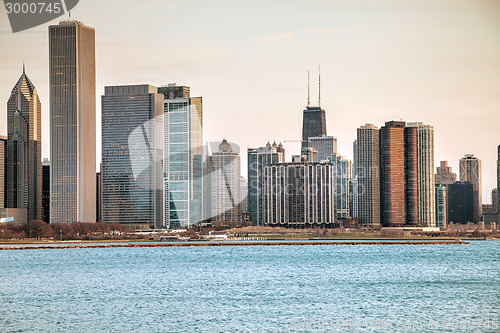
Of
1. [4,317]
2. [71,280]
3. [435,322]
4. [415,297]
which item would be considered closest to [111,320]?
[4,317]

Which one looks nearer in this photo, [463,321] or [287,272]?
[463,321]

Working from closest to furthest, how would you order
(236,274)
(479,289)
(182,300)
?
(182,300) < (479,289) < (236,274)

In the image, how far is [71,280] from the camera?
82.8m

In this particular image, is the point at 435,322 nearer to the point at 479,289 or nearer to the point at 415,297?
the point at 415,297

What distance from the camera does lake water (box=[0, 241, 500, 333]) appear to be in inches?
1953

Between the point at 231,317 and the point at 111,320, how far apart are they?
8228mm

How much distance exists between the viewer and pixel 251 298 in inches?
2494

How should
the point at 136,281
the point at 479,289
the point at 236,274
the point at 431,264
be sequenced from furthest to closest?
the point at 431,264 < the point at 236,274 < the point at 136,281 < the point at 479,289

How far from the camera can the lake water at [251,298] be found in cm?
4959

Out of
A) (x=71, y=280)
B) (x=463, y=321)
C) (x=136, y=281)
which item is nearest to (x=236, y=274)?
(x=136, y=281)

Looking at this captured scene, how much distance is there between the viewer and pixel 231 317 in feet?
173

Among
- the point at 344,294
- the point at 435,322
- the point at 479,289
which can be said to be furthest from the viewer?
the point at 479,289

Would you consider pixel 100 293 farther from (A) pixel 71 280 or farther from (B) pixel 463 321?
(B) pixel 463 321

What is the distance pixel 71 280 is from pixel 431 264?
2086 inches
